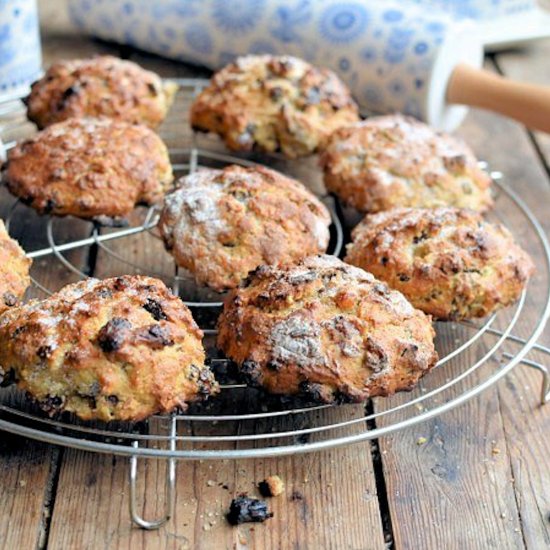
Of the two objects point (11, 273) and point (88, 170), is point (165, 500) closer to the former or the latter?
point (11, 273)

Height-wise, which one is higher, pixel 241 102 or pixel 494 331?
pixel 241 102

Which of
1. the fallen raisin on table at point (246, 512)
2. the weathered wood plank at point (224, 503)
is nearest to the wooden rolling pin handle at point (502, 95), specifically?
the weathered wood plank at point (224, 503)

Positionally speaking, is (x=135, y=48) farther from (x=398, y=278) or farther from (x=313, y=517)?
(x=313, y=517)

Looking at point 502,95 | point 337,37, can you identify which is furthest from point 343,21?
point 502,95

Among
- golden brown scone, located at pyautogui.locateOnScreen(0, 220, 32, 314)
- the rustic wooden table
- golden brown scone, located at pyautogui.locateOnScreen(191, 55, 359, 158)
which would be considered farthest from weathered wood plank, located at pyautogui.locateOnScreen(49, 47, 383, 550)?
golden brown scone, located at pyautogui.locateOnScreen(191, 55, 359, 158)

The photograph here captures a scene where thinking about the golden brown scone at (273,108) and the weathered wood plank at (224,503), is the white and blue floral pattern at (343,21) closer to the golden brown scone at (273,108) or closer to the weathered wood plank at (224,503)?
the golden brown scone at (273,108)

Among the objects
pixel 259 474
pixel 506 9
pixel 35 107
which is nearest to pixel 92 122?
pixel 35 107
